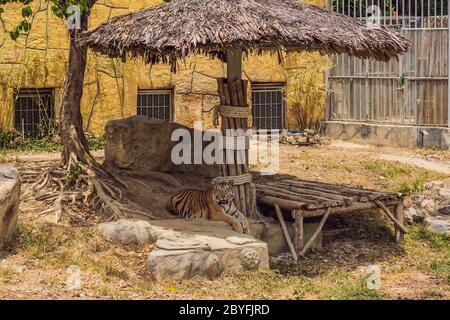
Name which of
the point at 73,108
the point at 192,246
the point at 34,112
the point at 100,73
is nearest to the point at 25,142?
the point at 34,112

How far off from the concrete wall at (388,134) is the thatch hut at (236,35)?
4.86 metres

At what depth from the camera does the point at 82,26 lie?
12.1m

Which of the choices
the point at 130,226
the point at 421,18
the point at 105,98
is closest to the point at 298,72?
the point at 421,18

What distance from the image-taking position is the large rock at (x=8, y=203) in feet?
29.5

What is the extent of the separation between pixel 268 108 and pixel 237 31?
309 inches

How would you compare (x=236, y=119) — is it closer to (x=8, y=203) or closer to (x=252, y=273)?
(x=252, y=273)

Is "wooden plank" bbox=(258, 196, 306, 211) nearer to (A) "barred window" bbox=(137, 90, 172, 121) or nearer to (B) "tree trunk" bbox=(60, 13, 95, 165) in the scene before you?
(B) "tree trunk" bbox=(60, 13, 95, 165)

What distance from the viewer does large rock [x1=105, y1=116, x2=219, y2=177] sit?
12211 mm

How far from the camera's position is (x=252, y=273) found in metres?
9.23

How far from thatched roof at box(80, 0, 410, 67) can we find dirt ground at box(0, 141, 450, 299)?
2217mm

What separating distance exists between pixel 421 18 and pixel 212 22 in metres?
6.89

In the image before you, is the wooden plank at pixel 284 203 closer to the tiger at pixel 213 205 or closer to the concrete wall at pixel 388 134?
the tiger at pixel 213 205

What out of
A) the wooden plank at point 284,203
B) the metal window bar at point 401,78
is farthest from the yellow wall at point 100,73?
the wooden plank at point 284,203

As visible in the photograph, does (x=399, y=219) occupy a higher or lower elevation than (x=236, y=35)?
lower
